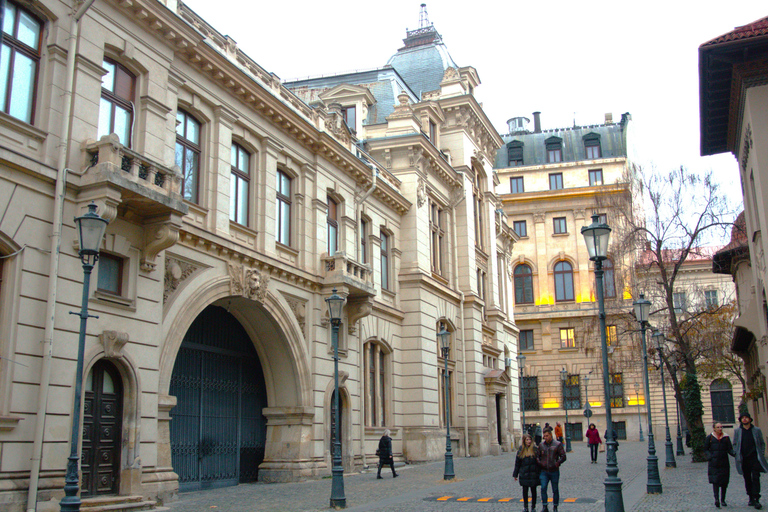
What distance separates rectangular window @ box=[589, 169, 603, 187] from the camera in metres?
63.9

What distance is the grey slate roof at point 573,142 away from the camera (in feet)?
217

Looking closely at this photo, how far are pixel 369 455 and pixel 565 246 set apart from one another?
134 feet

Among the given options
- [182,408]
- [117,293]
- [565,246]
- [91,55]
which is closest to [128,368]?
[117,293]

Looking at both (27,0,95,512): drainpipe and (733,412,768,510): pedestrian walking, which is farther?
(733,412,768,510): pedestrian walking

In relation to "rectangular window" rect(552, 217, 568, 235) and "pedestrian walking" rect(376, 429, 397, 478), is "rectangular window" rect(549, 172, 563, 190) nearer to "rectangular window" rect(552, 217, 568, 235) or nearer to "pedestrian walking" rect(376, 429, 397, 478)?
"rectangular window" rect(552, 217, 568, 235)

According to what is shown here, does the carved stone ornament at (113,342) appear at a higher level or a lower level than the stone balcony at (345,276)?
lower

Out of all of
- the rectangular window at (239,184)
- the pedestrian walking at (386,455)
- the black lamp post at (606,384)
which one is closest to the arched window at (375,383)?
the pedestrian walking at (386,455)

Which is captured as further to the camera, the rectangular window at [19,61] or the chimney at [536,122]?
the chimney at [536,122]

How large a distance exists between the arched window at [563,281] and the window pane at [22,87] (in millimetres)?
54241

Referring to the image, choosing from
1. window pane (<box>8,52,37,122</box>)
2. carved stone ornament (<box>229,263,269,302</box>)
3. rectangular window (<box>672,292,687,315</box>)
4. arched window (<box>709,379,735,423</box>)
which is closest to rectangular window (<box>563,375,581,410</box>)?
arched window (<box>709,379,735,423</box>)

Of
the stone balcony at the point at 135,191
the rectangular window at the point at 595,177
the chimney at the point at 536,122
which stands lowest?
the stone balcony at the point at 135,191

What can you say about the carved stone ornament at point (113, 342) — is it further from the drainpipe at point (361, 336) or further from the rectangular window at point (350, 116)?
the rectangular window at point (350, 116)

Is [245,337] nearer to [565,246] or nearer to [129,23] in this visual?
[129,23]

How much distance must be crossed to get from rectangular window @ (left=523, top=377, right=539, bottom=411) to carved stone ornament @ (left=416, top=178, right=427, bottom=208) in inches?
1265
